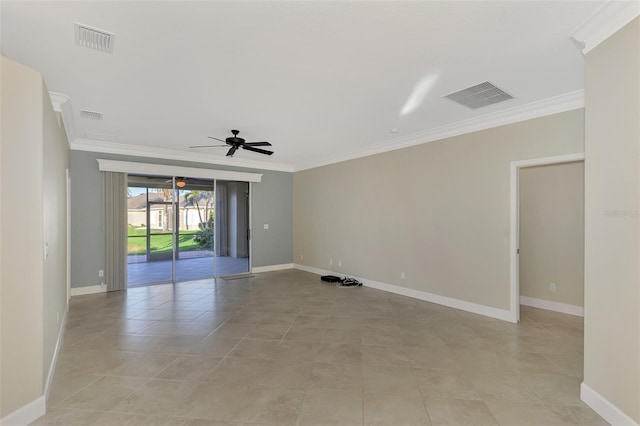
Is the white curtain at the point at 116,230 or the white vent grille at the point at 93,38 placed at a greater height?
the white vent grille at the point at 93,38

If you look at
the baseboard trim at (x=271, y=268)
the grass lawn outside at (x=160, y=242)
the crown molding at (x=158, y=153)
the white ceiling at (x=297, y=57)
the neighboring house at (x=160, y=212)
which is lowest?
the baseboard trim at (x=271, y=268)

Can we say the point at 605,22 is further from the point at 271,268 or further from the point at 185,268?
the point at 185,268

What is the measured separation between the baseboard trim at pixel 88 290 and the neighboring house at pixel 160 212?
1.33 metres

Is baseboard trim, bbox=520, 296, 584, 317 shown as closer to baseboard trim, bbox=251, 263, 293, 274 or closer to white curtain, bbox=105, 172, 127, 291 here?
baseboard trim, bbox=251, 263, 293, 274

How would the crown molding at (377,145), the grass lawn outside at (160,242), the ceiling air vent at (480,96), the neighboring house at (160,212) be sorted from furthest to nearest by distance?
the grass lawn outside at (160,242), the neighboring house at (160,212), the crown molding at (377,145), the ceiling air vent at (480,96)

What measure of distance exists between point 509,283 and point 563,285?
1.16 metres

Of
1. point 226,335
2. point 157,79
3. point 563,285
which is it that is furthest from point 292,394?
point 563,285

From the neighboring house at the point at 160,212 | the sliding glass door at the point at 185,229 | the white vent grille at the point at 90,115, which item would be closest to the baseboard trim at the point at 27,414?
the white vent grille at the point at 90,115

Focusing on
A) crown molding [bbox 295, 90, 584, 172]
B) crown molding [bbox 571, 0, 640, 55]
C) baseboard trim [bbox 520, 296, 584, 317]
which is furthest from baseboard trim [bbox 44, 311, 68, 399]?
baseboard trim [bbox 520, 296, 584, 317]

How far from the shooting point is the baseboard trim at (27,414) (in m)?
1.95

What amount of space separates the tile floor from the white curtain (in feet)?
3.31

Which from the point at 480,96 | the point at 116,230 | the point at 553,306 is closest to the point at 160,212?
the point at 116,230

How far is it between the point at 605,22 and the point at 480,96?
144 centimetres

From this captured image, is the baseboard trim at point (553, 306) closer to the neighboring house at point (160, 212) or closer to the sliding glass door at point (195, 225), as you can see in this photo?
the sliding glass door at point (195, 225)
